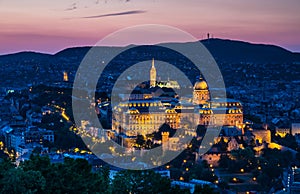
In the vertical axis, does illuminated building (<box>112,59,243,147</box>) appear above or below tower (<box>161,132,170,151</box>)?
above

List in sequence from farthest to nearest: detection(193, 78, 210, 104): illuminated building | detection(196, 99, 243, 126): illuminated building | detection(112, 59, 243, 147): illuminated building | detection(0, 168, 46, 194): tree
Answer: detection(193, 78, 210, 104): illuminated building, detection(196, 99, 243, 126): illuminated building, detection(112, 59, 243, 147): illuminated building, detection(0, 168, 46, 194): tree

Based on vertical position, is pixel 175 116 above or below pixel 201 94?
A: below

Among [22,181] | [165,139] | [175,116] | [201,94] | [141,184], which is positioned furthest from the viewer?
[201,94]

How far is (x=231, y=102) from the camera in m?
37.5

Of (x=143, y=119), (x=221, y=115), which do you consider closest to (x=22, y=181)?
(x=143, y=119)

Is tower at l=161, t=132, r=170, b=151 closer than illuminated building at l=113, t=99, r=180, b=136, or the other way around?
tower at l=161, t=132, r=170, b=151

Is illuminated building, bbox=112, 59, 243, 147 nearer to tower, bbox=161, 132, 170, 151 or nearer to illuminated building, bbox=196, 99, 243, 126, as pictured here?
illuminated building, bbox=196, 99, 243, 126

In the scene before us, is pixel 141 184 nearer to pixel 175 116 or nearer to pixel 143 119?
pixel 143 119

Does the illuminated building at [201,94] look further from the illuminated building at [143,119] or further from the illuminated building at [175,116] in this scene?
the illuminated building at [143,119]

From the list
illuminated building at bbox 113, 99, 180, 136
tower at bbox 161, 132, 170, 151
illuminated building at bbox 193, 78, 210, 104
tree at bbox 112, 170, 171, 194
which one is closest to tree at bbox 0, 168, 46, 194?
tree at bbox 112, 170, 171, 194

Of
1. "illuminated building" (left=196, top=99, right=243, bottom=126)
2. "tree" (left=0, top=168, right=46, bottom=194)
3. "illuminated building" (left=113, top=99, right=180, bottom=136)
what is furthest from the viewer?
"illuminated building" (left=196, top=99, right=243, bottom=126)

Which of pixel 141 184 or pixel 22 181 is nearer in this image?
pixel 22 181

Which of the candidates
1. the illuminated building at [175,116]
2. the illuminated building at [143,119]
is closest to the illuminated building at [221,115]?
the illuminated building at [175,116]

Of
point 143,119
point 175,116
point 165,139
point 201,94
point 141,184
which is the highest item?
point 201,94
